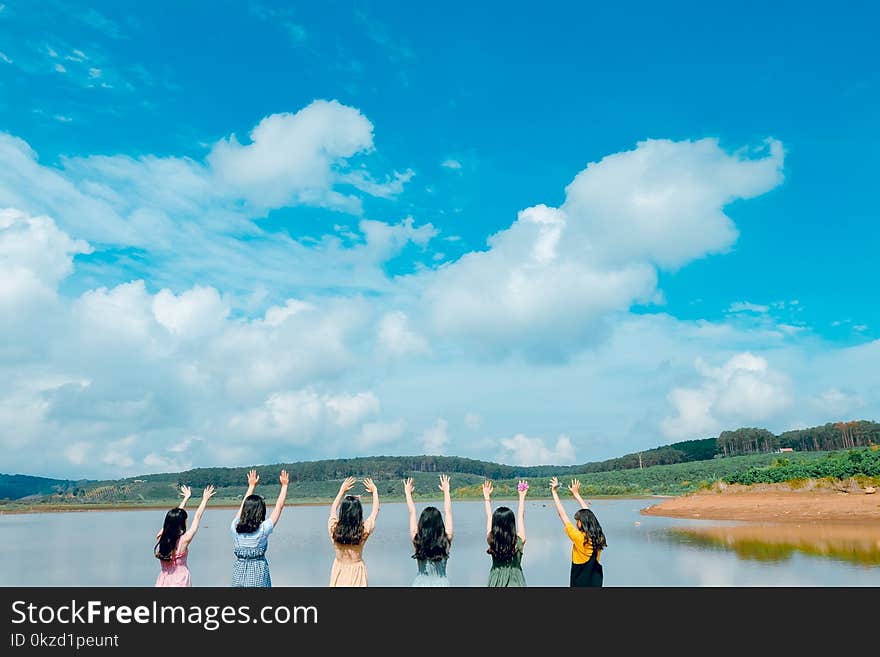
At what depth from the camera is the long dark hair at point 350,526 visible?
7125 mm

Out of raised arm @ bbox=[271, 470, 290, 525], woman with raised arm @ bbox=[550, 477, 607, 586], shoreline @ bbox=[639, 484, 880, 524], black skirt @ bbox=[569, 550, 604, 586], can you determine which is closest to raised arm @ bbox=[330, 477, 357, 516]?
raised arm @ bbox=[271, 470, 290, 525]

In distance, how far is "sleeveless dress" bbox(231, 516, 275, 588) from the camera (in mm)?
6910

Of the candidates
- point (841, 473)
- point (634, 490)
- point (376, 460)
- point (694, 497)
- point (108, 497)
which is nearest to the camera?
point (841, 473)

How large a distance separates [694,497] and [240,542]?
56.8 m

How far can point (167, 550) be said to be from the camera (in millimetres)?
7102

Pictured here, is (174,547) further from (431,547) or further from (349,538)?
(431,547)

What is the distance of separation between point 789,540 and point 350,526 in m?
27.1

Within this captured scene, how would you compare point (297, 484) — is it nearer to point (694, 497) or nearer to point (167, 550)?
point (694, 497)

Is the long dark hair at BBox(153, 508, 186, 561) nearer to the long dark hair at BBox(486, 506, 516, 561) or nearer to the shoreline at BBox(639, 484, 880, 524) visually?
the long dark hair at BBox(486, 506, 516, 561)

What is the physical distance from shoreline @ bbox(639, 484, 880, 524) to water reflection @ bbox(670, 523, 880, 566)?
200 inches

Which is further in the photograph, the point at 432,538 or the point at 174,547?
the point at 174,547

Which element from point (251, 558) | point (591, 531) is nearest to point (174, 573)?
point (251, 558)

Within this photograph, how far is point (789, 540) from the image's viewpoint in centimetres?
2795

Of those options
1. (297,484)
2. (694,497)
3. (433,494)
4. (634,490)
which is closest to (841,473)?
(694,497)
